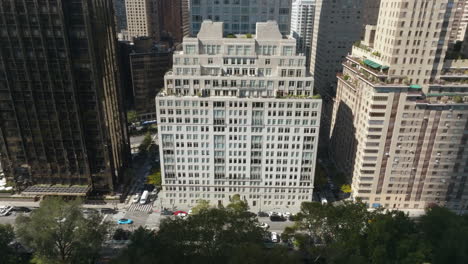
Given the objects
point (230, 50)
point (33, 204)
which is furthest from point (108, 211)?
point (230, 50)

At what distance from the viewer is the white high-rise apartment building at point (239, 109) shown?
4343 inches

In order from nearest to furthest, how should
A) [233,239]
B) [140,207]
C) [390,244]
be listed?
[233,239]
[390,244]
[140,207]

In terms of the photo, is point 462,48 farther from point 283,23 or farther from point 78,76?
point 78,76

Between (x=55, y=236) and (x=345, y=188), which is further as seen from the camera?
(x=345, y=188)

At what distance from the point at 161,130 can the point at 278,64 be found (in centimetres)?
4810

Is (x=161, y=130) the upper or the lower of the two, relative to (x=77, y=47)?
lower

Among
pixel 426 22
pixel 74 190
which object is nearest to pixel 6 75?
pixel 74 190

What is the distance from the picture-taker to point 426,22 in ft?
344

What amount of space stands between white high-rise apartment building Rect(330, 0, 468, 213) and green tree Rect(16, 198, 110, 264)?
3745 inches

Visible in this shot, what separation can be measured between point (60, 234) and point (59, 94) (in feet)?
174

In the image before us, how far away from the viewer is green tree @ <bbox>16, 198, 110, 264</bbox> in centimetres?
8644

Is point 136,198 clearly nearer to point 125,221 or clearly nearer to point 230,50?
point 125,221

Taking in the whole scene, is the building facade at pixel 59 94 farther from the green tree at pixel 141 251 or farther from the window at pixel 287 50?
the window at pixel 287 50

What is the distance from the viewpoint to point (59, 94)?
384ft
